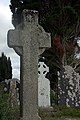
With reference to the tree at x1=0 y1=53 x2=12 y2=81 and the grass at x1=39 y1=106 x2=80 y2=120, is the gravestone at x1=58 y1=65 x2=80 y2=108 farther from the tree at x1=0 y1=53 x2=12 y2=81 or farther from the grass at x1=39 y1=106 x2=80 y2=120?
the tree at x1=0 y1=53 x2=12 y2=81

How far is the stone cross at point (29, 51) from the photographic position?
656 centimetres

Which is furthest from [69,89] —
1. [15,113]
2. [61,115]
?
[15,113]

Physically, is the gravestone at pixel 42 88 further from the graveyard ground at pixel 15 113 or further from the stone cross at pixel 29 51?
the stone cross at pixel 29 51

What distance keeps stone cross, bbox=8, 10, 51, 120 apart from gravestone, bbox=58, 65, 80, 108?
30.2 ft

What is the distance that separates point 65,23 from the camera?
24.4m

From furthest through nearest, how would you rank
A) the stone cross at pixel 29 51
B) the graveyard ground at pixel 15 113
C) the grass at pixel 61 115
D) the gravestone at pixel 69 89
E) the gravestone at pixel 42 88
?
1. the gravestone at pixel 69 89
2. the gravestone at pixel 42 88
3. the grass at pixel 61 115
4. the graveyard ground at pixel 15 113
5. the stone cross at pixel 29 51

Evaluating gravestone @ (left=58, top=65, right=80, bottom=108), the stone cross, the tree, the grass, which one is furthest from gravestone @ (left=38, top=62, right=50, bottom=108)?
the tree

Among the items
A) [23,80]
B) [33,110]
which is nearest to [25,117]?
[33,110]

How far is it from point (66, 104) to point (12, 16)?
12257 millimetres

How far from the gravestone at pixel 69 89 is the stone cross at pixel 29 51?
921 centimetres

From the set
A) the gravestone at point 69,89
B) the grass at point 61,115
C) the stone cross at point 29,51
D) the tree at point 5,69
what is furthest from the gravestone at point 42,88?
the tree at point 5,69

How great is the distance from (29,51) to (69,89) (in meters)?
9.48

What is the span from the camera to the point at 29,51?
6.70m

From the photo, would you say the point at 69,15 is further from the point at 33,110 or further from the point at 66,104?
the point at 33,110
